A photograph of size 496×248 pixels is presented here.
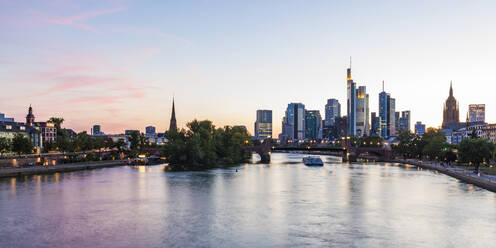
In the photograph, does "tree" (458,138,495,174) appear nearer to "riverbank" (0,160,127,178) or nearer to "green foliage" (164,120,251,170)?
"green foliage" (164,120,251,170)

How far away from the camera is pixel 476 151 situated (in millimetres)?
75562

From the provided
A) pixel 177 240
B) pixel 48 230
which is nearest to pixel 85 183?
pixel 48 230

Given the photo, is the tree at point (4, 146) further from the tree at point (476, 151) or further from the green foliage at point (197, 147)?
the tree at point (476, 151)

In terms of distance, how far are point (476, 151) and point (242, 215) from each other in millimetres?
54731

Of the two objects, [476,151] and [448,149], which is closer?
[476,151]

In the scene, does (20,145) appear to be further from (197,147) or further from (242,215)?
(242,215)

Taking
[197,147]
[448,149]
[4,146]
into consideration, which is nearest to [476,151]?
[448,149]

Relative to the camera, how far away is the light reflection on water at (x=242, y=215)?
103 ft

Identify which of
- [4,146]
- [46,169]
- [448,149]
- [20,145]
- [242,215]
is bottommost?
[242,215]

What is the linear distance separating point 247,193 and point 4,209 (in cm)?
2905

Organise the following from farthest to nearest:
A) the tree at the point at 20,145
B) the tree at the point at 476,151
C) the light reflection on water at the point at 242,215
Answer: the tree at the point at 20,145 → the tree at the point at 476,151 → the light reflection on water at the point at 242,215

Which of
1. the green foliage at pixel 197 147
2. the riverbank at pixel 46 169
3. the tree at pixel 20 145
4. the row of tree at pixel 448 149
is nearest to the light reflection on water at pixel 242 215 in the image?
the riverbank at pixel 46 169

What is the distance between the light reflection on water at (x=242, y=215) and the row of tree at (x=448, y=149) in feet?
49.2

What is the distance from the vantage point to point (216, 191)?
58.9 meters
